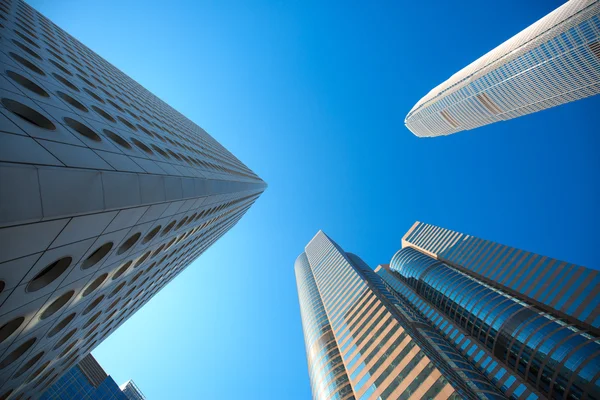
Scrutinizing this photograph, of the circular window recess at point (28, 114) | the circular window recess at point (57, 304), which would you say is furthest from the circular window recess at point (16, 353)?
the circular window recess at point (28, 114)

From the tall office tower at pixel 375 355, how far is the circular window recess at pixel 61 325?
34.6 metres

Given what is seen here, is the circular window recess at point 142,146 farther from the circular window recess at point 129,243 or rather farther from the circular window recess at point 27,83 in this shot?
the circular window recess at point 129,243

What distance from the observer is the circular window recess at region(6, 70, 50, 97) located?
10395 millimetres

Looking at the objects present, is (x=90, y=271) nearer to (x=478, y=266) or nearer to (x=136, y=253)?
(x=136, y=253)

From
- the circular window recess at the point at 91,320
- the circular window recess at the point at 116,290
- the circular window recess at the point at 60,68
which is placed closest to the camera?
the circular window recess at the point at 60,68

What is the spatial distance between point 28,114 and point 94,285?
10110 millimetres

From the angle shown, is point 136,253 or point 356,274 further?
point 356,274

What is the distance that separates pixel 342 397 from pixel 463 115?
13778 centimetres

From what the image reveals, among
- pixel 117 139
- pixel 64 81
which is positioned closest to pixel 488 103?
pixel 117 139

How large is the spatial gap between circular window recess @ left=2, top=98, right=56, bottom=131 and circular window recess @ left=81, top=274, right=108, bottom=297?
8.95 m

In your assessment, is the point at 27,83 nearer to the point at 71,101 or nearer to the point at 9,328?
the point at 71,101

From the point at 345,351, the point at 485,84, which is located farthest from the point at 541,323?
the point at 485,84

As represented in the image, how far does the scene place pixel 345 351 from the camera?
50750mm

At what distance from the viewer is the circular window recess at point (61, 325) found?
49.8 ft
